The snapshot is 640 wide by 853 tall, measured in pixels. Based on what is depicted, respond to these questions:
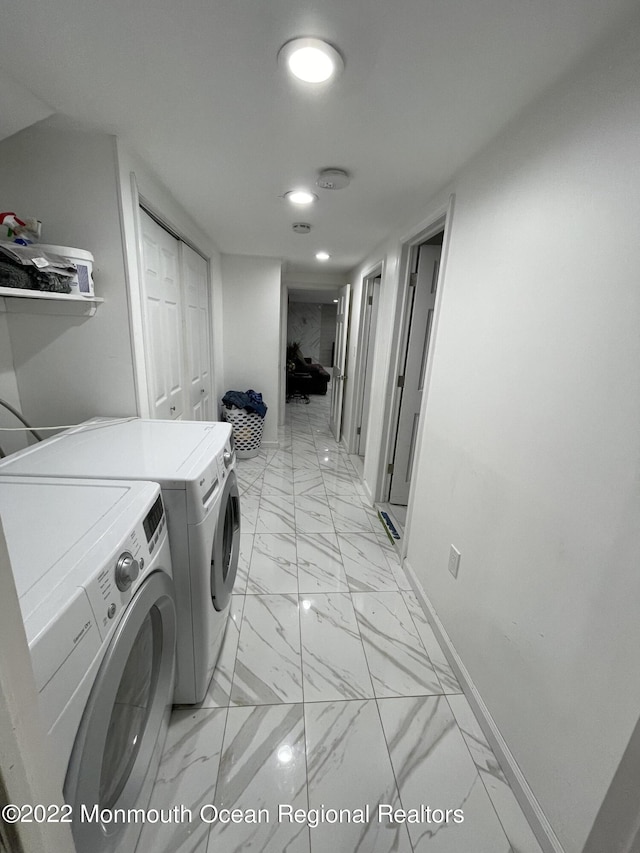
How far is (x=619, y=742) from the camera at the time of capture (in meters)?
0.75

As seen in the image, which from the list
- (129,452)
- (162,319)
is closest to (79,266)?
(162,319)

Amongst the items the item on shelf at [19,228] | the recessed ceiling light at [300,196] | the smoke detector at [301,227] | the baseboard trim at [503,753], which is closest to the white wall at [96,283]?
the item on shelf at [19,228]

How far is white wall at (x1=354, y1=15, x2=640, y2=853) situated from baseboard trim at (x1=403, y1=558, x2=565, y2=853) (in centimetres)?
3

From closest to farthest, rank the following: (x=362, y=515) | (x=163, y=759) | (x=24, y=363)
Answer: (x=163, y=759), (x=24, y=363), (x=362, y=515)

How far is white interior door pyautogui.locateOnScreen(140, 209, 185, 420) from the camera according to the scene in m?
1.76

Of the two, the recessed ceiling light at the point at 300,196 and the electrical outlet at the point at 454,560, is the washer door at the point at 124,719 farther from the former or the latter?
the recessed ceiling light at the point at 300,196

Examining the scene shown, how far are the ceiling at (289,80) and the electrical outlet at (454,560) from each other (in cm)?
160

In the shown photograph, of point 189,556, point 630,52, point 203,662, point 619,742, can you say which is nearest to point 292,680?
point 203,662

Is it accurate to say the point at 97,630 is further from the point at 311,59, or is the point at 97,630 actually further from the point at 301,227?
the point at 301,227

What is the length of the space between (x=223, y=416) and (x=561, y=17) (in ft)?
11.0

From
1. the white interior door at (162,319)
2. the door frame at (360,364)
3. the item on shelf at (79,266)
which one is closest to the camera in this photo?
the item on shelf at (79,266)

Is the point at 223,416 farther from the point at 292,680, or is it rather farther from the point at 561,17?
the point at 561,17

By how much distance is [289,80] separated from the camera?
1.00m

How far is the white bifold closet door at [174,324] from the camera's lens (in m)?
1.79
